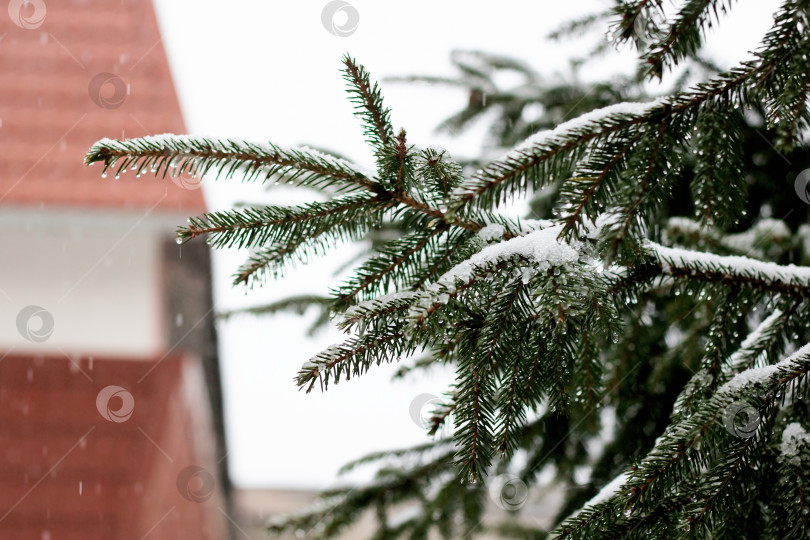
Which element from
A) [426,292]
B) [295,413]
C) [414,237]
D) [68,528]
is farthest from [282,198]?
[295,413]

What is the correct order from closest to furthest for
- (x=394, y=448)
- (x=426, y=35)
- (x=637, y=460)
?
(x=637, y=460) < (x=394, y=448) < (x=426, y=35)

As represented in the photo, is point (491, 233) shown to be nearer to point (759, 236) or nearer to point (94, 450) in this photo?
point (759, 236)

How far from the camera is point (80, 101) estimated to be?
172 inches

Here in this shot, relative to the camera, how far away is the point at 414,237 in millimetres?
922

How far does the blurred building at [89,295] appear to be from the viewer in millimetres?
4070

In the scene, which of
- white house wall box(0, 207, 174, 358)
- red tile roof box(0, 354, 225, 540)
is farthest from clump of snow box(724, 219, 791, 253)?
red tile roof box(0, 354, 225, 540)

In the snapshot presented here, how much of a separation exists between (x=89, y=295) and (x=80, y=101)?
4.61 ft

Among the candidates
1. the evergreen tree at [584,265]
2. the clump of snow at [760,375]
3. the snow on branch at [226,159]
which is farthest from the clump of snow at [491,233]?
the clump of snow at [760,375]

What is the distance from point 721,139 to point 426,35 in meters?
8.93

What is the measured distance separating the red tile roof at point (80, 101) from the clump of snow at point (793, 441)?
12.1 feet

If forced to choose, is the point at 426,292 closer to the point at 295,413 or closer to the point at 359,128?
the point at 359,128

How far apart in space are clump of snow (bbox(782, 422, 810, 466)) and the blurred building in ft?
12.1

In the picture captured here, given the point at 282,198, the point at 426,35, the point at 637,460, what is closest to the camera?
the point at 637,460

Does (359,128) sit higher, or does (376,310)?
(359,128)
